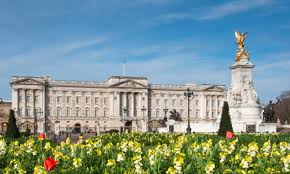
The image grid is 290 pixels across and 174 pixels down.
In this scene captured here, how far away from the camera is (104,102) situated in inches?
4402

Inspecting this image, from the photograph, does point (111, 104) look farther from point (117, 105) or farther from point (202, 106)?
point (202, 106)

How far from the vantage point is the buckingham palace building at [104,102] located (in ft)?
341

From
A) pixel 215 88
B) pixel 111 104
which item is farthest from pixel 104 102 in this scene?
pixel 215 88

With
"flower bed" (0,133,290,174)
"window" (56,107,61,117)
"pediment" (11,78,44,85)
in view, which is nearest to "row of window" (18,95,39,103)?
"pediment" (11,78,44,85)

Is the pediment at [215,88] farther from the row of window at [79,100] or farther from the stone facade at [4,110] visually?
the stone facade at [4,110]

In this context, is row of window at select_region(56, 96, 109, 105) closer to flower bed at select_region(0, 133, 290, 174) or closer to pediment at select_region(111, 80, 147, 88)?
pediment at select_region(111, 80, 147, 88)

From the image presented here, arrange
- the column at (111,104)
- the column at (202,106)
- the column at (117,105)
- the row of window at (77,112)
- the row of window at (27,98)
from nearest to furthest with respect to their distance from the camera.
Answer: the row of window at (27,98) < the row of window at (77,112) < the column at (117,105) < the column at (111,104) < the column at (202,106)

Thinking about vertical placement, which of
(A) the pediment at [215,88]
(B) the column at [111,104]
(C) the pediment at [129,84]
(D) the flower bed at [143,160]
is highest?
(C) the pediment at [129,84]

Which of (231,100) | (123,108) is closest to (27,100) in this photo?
(123,108)

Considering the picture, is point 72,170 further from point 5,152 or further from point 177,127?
point 177,127

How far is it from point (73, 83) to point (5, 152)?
324 ft

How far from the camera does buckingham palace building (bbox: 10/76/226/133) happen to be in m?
104

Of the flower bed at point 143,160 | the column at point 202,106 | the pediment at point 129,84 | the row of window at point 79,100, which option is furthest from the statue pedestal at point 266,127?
the column at point 202,106

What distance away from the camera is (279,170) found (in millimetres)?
8219
